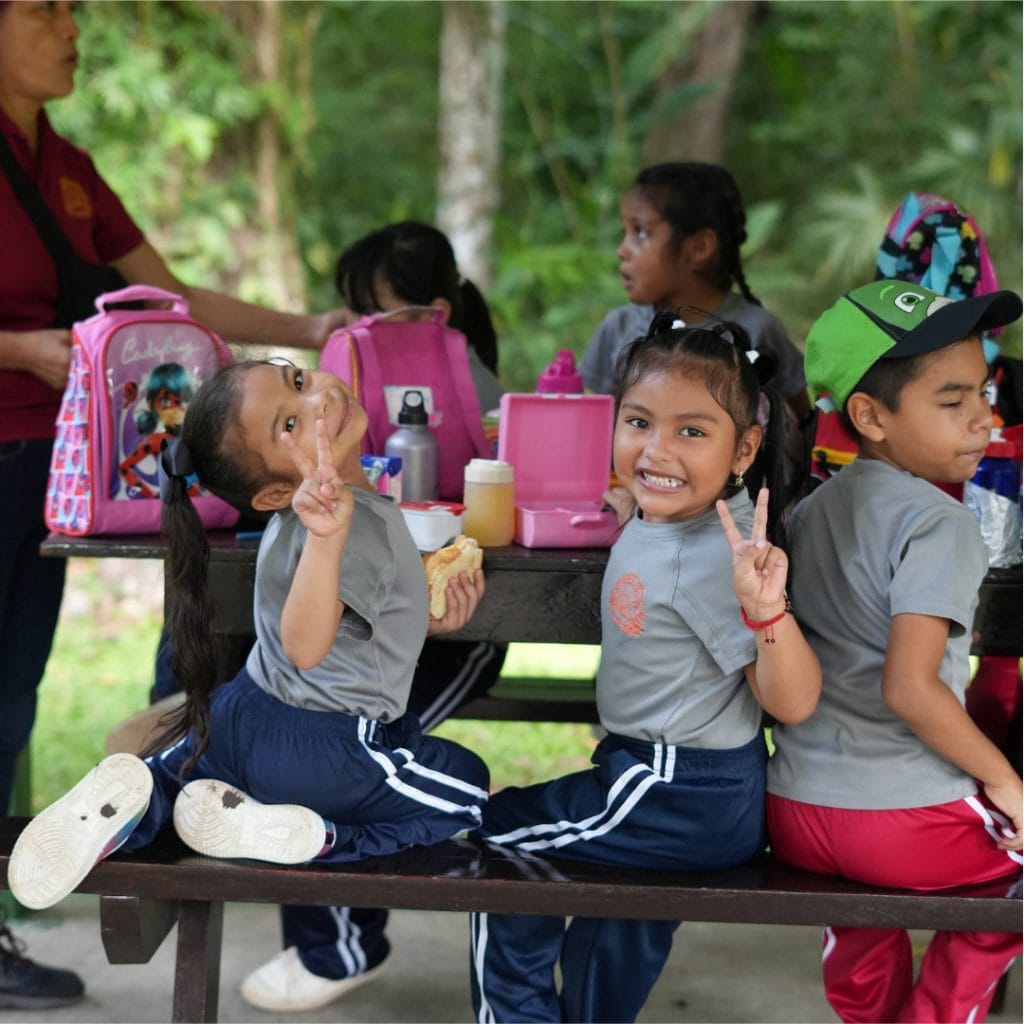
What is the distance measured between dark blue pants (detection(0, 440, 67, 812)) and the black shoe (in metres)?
0.34

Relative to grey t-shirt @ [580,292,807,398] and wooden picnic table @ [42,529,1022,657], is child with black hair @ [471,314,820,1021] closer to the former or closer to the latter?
wooden picnic table @ [42,529,1022,657]

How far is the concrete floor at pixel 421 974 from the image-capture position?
2873mm

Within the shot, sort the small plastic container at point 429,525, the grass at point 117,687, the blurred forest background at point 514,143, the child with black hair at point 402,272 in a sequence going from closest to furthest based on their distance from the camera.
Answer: the small plastic container at point 429,525 < the child with black hair at point 402,272 < the grass at point 117,687 < the blurred forest background at point 514,143

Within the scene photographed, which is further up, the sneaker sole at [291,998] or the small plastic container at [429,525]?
the small plastic container at [429,525]

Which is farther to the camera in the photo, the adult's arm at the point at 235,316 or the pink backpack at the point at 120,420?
the adult's arm at the point at 235,316

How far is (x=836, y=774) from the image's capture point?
2.22 m

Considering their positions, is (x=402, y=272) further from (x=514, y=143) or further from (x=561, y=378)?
(x=514, y=143)

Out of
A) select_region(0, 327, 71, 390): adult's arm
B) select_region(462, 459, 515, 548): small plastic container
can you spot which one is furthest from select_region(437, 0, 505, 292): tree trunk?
select_region(462, 459, 515, 548): small plastic container

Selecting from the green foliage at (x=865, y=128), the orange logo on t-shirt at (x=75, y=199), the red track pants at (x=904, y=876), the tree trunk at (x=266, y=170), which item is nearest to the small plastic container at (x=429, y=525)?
the red track pants at (x=904, y=876)

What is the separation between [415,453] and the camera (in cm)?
268

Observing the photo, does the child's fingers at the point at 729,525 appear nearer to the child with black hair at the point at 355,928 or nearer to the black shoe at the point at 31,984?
the child with black hair at the point at 355,928

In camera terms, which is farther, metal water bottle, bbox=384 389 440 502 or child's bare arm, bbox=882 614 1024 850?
metal water bottle, bbox=384 389 440 502

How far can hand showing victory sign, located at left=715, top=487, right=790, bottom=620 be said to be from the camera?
1.96 metres

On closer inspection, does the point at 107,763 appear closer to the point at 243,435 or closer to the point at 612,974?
the point at 243,435
